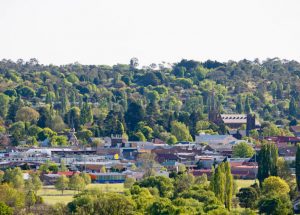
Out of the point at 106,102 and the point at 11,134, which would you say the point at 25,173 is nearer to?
the point at 11,134

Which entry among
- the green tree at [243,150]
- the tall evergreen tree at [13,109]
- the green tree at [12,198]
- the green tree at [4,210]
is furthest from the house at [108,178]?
the tall evergreen tree at [13,109]

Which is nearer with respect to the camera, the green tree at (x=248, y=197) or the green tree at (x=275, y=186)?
the green tree at (x=248, y=197)

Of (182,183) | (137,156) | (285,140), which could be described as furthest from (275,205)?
(285,140)

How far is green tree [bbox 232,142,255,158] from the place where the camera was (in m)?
91.8

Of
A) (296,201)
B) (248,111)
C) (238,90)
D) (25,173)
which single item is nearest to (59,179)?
(25,173)

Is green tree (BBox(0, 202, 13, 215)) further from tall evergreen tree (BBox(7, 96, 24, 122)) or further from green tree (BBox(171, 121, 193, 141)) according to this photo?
tall evergreen tree (BBox(7, 96, 24, 122))

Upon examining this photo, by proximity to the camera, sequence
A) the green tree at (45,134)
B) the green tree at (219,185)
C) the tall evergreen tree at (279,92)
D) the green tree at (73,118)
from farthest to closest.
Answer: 1. the tall evergreen tree at (279,92)
2. the green tree at (73,118)
3. the green tree at (45,134)
4. the green tree at (219,185)

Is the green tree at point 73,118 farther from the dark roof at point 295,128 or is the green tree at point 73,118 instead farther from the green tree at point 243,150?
the dark roof at point 295,128

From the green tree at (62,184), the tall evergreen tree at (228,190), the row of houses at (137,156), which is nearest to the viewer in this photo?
the tall evergreen tree at (228,190)

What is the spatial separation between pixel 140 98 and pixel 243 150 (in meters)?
38.5

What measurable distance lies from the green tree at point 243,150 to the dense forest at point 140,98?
29.7ft

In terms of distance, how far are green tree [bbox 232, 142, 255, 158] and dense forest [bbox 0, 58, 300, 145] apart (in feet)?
29.7

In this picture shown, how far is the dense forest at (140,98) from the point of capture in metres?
106

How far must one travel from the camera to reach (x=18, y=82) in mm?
139375
